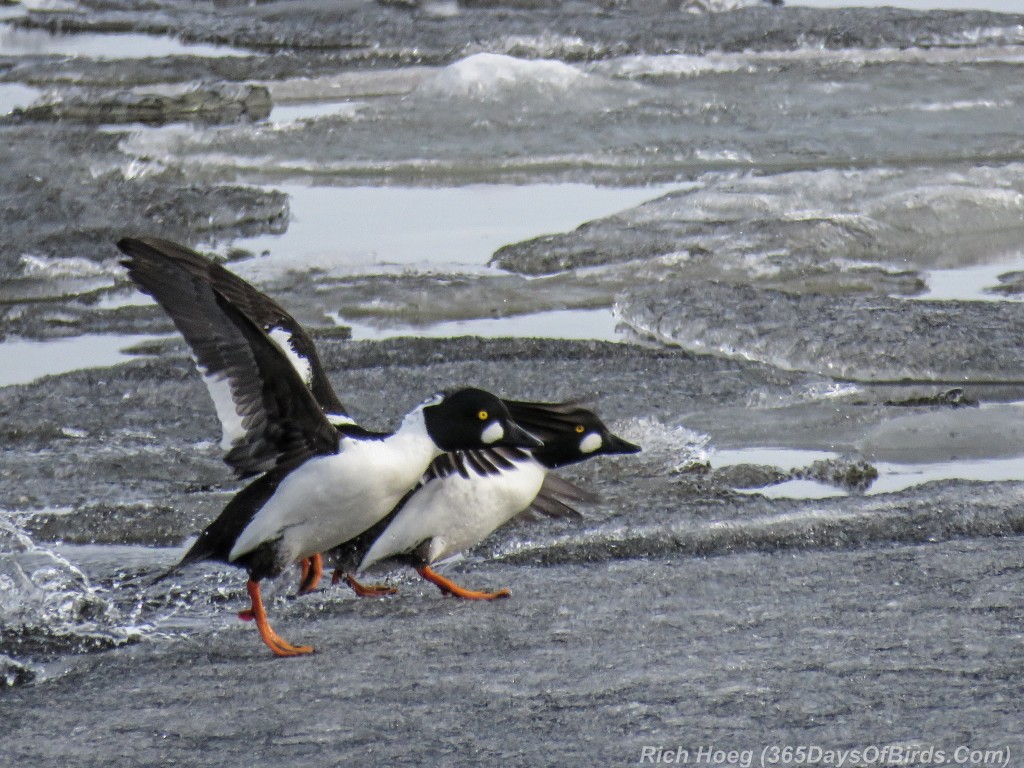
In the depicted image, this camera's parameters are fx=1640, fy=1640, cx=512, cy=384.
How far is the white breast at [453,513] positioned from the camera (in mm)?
3824

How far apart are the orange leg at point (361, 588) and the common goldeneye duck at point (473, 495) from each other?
0.05 metres

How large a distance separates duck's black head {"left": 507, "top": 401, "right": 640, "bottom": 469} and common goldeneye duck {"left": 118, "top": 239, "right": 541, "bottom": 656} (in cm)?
35

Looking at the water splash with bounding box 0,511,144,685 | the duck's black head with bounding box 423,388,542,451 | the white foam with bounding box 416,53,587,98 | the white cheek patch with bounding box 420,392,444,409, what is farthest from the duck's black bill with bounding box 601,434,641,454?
the white foam with bounding box 416,53,587,98

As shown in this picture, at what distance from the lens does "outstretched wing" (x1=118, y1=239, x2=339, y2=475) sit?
11.7 ft

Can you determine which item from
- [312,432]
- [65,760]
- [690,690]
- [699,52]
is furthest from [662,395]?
[699,52]

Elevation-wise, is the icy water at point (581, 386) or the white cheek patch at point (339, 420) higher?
the white cheek patch at point (339, 420)

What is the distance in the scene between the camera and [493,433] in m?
3.74

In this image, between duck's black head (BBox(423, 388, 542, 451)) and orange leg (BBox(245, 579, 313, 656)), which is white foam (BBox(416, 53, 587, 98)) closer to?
duck's black head (BBox(423, 388, 542, 451))

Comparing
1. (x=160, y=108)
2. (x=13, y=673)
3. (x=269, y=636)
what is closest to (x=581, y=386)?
(x=269, y=636)

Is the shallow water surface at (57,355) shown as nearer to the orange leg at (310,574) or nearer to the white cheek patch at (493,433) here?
the orange leg at (310,574)

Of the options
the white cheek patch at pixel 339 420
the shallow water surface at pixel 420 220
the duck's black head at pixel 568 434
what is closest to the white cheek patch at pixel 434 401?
the white cheek patch at pixel 339 420

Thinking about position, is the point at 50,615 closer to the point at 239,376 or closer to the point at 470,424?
the point at 239,376

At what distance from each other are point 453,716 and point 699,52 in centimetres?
1034

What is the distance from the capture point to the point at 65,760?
2.76 metres
